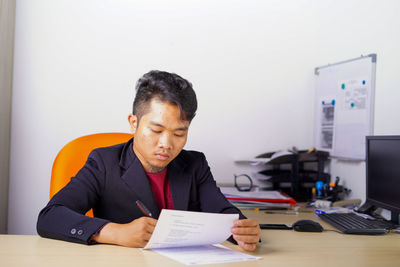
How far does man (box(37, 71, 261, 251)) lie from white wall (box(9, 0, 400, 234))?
949mm

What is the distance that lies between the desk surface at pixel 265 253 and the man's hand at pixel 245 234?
0.03m

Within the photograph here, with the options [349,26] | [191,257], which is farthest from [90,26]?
[191,257]

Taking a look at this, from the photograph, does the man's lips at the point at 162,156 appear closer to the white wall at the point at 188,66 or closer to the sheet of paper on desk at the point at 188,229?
the sheet of paper on desk at the point at 188,229

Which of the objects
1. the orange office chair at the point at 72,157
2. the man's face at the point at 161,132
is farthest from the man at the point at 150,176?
the orange office chair at the point at 72,157

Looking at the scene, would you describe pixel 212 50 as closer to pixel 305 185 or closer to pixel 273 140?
pixel 273 140

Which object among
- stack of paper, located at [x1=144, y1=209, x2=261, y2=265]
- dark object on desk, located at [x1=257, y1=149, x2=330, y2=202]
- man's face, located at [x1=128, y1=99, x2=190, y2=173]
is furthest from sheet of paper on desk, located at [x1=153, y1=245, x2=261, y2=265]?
dark object on desk, located at [x1=257, y1=149, x2=330, y2=202]

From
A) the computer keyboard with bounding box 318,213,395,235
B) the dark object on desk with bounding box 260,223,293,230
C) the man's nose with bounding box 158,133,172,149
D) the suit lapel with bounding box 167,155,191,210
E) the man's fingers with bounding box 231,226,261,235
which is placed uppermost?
the man's nose with bounding box 158,133,172,149

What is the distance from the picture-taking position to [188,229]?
0.97 metres

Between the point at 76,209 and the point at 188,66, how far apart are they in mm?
1364

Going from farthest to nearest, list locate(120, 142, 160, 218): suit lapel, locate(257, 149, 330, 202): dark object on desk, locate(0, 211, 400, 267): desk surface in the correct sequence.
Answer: locate(257, 149, 330, 202): dark object on desk, locate(120, 142, 160, 218): suit lapel, locate(0, 211, 400, 267): desk surface

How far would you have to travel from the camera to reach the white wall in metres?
2.18

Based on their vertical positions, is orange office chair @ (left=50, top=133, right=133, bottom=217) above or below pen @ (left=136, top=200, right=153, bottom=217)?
above

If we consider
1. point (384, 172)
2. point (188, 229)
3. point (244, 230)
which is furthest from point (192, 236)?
point (384, 172)

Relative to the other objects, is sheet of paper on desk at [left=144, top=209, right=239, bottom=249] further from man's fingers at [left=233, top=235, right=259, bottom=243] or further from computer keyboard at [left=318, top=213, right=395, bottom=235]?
computer keyboard at [left=318, top=213, right=395, bottom=235]
